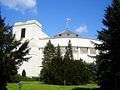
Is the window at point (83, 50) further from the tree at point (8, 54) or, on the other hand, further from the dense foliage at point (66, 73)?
the tree at point (8, 54)

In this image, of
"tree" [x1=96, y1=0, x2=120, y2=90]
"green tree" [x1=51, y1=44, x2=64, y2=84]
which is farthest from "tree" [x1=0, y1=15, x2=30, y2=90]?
"green tree" [x1=51, y1=44, x2=64, y2=84]

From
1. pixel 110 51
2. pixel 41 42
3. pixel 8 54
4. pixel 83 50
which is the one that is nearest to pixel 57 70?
pixel 110 51

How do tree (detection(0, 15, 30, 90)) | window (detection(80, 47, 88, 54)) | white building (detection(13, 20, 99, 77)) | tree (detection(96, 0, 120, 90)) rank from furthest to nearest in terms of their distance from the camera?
window (detection(80, 47, 88, 54)) < white building (detection(13, 20, 99, 77)) < tree (detection(96, 0, 120, 90)) < tree (detection(0, 15, 30, 90))

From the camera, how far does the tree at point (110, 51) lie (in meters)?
25.4

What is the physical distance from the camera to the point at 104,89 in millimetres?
27891

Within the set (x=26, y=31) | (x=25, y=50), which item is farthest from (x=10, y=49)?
(x=26, y=31)

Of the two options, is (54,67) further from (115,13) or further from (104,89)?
(115,13)

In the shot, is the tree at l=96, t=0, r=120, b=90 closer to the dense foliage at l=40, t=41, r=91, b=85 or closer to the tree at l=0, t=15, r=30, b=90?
the tree at l=0, t=15, r=30, b=90

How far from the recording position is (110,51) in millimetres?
26594

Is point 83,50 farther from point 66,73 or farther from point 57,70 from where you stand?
point 66,73

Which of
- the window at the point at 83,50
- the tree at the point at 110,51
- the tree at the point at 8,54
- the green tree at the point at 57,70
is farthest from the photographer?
the window at the point at 83,50

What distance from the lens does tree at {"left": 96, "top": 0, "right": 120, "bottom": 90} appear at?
2541 centimetres

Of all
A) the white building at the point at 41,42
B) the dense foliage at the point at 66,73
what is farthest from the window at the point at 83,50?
the dense foliage at the point at 66,73

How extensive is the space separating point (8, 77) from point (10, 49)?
6.33 feet
